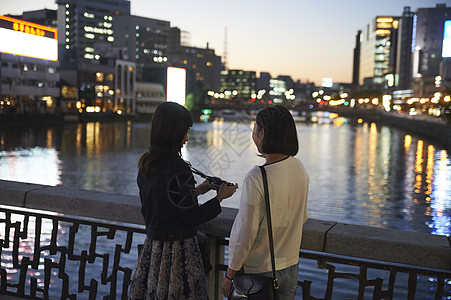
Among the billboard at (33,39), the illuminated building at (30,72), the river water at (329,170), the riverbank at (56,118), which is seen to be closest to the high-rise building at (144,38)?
the riverbank at (56,118)

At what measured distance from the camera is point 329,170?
34.3 meters

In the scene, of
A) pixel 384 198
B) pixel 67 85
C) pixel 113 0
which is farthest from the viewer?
pixel 113 0

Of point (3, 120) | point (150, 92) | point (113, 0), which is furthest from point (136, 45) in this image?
point (3, 120)

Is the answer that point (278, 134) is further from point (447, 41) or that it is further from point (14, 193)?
point (447, 41)

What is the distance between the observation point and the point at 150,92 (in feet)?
362

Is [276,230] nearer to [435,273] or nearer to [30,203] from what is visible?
[435,273]

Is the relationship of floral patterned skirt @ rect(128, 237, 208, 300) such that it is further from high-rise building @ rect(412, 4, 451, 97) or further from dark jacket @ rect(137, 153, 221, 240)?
high-rise building @ rect(412, 4, 451, 97)

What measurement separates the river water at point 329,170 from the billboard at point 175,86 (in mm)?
1933

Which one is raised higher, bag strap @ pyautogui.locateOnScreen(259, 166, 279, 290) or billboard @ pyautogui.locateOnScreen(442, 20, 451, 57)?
billboard @ pyautogui.locateOnScreen(442, 20, 451, 57)

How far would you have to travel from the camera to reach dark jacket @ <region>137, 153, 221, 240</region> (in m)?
2.91

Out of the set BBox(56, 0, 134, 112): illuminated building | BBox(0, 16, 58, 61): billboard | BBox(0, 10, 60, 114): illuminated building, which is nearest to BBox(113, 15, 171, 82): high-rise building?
BBox(56, 0, 134, 112): illuminated building

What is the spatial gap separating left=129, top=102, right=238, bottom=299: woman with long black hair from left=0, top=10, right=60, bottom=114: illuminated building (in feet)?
200

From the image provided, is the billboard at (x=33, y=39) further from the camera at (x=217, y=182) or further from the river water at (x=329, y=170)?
the camera at (x=217, y=182)

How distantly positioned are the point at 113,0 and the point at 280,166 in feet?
594
